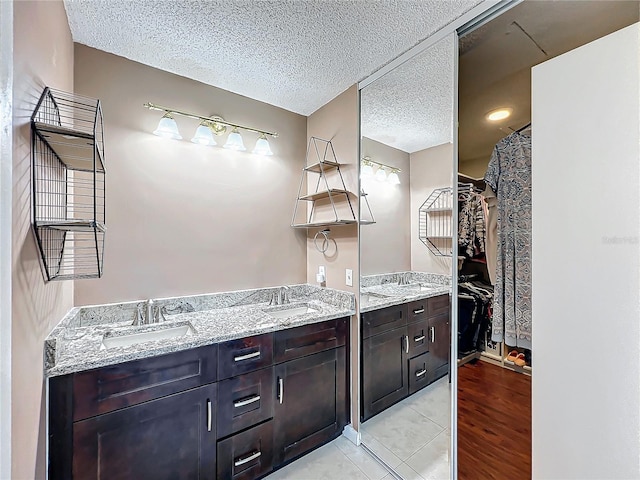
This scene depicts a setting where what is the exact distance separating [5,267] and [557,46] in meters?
2.03

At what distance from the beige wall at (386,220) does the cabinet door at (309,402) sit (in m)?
0.72

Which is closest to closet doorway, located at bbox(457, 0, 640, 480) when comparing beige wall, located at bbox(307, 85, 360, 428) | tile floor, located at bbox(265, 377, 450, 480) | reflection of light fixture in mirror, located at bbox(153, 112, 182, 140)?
tile floor, located at bbox(265, 377, 450, 480)

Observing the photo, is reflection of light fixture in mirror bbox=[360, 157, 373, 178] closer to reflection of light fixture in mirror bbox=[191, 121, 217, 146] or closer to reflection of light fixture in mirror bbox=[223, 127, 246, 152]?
reflection of light fixture in mirror bbox=[223, 127, 246, 152]

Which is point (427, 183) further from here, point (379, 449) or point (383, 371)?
point (379, 449)

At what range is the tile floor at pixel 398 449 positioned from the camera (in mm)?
1596

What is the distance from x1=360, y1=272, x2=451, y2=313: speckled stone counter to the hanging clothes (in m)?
0.29

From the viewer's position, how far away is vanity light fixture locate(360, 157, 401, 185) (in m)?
1.94

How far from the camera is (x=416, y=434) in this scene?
1771 mm

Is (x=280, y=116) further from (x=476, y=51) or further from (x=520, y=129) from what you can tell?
(x=520, y=129)

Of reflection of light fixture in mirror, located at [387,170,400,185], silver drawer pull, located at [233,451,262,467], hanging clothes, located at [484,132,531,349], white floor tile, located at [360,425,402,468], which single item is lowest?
white floor tile, located at [360,425,402,468]

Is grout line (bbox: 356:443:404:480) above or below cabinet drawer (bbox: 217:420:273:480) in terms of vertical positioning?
below

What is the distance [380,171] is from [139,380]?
1882mm

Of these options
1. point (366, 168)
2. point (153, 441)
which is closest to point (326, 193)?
point (366, 168)

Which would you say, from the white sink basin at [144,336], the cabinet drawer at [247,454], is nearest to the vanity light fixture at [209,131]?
the white sink basin at [144,336]
